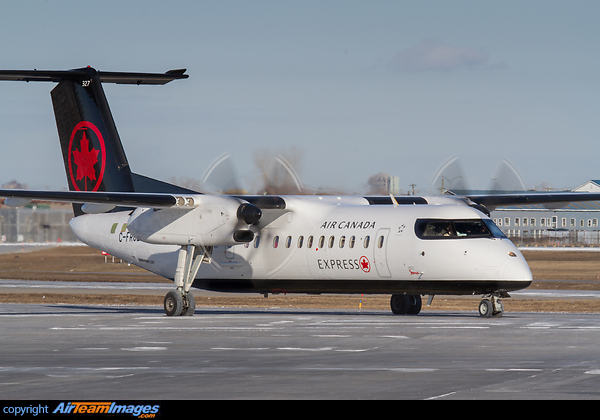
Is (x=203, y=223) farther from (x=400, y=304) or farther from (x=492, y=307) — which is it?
(x=492, y=307)

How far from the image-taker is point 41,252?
96.4m

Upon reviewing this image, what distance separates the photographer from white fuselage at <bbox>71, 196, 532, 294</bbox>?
22.7m

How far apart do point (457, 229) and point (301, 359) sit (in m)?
9.91

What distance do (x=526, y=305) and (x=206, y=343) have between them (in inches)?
887

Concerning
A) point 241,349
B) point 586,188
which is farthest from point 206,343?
point 586,188

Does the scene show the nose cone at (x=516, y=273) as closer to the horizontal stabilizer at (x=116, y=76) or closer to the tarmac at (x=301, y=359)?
the tarmac at (x=301, y=359)

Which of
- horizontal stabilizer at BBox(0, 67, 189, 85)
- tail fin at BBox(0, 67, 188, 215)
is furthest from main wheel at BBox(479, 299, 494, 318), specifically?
horizontal stabilizer at BBox(0, 67, 189, 85)

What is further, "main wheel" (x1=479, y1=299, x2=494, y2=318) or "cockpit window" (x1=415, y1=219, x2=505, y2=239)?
"main wheel" (x1=479, y1=299, x2=494, y2=318)

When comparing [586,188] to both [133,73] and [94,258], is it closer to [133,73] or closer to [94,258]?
[94,258]

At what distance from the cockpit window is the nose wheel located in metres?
1.71
